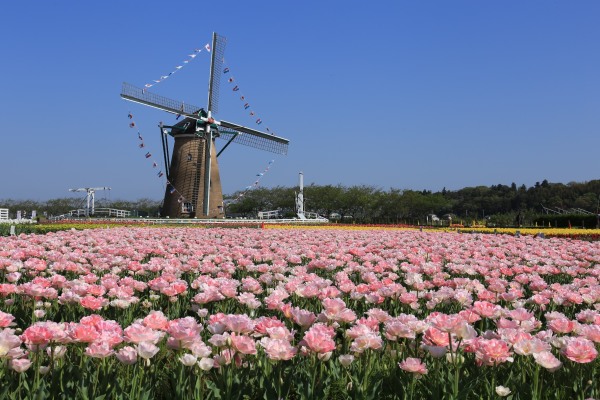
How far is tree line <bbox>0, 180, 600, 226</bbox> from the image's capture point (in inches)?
2416

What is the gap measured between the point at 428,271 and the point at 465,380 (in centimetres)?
295

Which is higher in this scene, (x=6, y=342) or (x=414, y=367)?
(x=6, y=342)

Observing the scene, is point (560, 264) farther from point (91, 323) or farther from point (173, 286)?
point (91, 323)

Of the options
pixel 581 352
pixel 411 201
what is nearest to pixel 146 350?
pixel 581 352

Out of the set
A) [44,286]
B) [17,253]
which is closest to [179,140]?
[17,253]

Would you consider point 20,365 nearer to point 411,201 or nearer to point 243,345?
point 243,345

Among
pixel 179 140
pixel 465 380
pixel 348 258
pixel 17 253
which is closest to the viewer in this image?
pixel 465 380

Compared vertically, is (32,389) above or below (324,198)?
below

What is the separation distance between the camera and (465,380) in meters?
2.50

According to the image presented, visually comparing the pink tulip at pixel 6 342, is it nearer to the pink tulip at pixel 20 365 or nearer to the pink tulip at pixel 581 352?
the pink tulip at pixel 20 365

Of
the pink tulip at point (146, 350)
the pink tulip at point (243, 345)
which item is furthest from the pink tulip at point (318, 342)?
the pink tulip at point (146, 350)

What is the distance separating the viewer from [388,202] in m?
61.8

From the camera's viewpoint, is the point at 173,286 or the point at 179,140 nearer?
the point at 173,286

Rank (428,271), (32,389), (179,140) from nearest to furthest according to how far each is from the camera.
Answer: (32,389), (428,271), (179,140)
